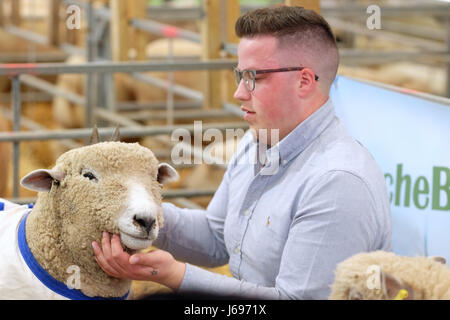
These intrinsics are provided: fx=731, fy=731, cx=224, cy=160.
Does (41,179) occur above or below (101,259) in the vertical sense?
above

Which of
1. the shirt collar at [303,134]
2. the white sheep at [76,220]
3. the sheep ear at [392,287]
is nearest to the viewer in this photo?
the sheep ear at [392,287]

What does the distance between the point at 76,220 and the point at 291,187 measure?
499 millimetres

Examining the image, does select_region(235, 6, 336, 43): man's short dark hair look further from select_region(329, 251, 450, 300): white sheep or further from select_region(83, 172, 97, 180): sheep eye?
select_region(329, 251, 450, 300): white sheep

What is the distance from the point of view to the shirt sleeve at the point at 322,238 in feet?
5.01

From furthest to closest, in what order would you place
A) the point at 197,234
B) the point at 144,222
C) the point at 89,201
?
the point at 197,234 < the point at 89,201 < the point at 144,222

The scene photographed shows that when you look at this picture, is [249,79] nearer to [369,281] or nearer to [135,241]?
[135,241]

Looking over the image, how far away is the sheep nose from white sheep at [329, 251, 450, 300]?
370 millimetres

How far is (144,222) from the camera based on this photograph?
1.40 m

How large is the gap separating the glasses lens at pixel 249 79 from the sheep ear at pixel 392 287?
72 centimetres

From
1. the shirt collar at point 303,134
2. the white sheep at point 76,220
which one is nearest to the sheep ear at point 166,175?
the white sheep at point 76,220

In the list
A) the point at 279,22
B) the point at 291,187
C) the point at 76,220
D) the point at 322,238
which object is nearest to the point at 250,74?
the point at 279,22

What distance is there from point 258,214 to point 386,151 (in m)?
0.63

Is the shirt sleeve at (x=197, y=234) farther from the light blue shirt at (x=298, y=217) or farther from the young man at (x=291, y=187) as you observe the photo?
the young man at (x=291, y=187)

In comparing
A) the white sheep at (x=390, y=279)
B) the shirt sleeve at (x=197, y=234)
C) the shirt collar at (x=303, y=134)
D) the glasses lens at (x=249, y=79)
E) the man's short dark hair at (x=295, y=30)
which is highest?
the man's short dark hair at (x=295, y=30)
